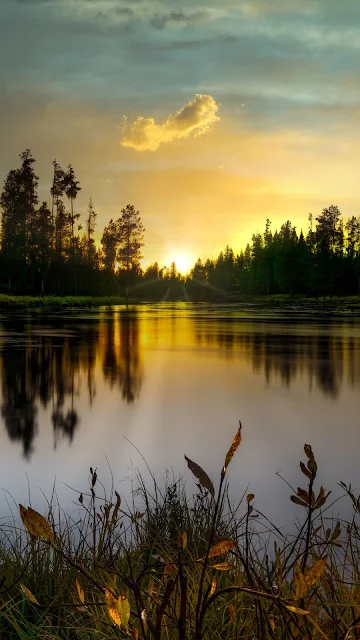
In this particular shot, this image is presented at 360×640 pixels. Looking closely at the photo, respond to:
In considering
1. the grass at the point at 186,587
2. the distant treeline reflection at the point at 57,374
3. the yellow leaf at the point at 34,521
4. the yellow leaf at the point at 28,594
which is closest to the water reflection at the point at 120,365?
the distant treeline reflection at the point at 57,374

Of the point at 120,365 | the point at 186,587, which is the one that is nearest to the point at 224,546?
the point at 186,587

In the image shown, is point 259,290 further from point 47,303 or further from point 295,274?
point 47,303

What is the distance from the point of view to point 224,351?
22.7 m

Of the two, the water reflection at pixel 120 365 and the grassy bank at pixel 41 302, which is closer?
the water reflection at pixel 120 365

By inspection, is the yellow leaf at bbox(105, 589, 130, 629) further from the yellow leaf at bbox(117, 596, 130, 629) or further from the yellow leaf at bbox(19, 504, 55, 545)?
the yellow leaf at bbox(19, 504, 55, 545)

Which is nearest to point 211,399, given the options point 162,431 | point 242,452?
point 162,431

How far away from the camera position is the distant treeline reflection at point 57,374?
10.4m

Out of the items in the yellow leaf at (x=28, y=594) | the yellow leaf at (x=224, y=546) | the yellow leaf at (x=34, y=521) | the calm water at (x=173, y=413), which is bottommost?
the calm water at (x=173, y=413)

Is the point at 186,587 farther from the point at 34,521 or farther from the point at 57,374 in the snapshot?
the point at 57,374

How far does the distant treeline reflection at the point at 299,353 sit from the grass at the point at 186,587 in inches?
404

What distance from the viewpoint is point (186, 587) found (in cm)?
154

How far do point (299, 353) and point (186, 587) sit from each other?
20586mm

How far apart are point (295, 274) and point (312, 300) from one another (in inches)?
534

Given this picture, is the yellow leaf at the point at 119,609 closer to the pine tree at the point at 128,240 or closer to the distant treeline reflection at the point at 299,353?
A: the distant treeline reflection at the point at 299,353
